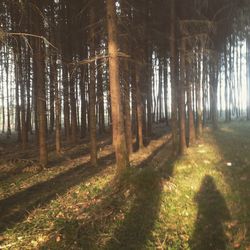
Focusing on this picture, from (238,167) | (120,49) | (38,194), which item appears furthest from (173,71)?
(38,194)

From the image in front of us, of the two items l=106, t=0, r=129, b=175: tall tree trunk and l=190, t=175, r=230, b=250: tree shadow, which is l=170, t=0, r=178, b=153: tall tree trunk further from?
l=190, t=175, r=230, b=250: tree shadow

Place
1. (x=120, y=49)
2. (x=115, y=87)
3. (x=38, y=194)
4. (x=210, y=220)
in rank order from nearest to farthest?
(x=210, y=220) → (x=38, y=194) → (x=115, y=87) → (x=120, y=49)

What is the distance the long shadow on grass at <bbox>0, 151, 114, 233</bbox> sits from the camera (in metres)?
8.73

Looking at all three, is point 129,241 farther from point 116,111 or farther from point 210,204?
point 116,111

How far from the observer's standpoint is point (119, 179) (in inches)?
416

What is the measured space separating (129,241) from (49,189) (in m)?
4.97

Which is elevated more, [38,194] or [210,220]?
[38,194]

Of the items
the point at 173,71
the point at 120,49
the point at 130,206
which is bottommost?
the point at 130,206

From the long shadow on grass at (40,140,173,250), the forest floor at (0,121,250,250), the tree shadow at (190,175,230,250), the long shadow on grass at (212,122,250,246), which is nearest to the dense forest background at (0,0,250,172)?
the long shadow on grass at (40,140,173,250)

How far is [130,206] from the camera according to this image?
8.87 metres

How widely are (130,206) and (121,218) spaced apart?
0.68 meters

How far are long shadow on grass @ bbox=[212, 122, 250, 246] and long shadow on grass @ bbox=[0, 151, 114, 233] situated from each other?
5414 millimetres

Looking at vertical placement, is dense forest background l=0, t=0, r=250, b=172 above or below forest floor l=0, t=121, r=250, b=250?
above

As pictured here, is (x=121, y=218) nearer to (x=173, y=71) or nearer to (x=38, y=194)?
(x=38, y=194)
